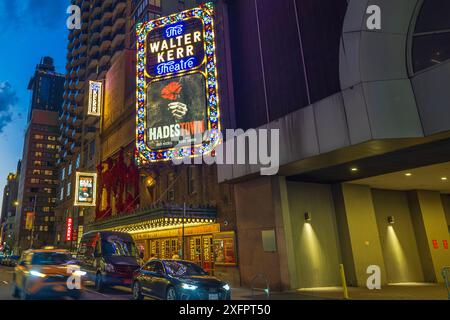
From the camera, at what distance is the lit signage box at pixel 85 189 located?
41906 mm

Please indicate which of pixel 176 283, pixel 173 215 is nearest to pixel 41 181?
pixel 173 215

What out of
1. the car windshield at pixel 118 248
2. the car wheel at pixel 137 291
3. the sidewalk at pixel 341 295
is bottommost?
the sidewalk at pixel 341 295

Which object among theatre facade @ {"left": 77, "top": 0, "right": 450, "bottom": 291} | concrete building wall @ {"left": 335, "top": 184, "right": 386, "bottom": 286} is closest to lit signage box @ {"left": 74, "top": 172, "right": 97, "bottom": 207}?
theatre facade @ {"left": 77, "top": 0, "right": 450, "bottom": 291}

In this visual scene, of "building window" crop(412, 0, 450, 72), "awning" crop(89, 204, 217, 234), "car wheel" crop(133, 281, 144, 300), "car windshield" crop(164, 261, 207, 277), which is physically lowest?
Result: "car wheel" crop(133, 281, 144, 300)

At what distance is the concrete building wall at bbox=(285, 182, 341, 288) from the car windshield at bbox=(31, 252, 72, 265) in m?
10.3

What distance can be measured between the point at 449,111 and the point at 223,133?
14.1 meters

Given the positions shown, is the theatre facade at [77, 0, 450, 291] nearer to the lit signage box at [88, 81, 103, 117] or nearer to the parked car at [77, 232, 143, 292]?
the parked car at [77, 232, 143, 292]

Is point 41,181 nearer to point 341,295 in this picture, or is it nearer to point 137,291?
point 137,291

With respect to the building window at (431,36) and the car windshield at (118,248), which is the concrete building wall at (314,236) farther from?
the building window at (431,36)

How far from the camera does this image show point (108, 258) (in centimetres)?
1706

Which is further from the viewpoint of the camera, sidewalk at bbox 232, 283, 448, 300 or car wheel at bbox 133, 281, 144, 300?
sidewalk at bbox 232, 283, 448, 300

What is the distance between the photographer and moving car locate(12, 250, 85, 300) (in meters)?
11.8

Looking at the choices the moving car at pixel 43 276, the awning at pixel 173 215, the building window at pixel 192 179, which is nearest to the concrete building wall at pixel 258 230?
the awning at pixel 173 215

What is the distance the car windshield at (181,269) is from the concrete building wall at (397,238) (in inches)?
479
